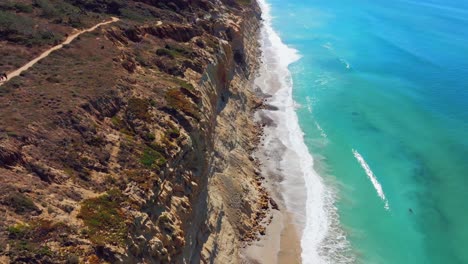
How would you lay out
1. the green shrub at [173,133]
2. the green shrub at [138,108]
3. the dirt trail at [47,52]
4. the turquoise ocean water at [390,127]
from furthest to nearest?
the turquoise ocean water at [390,127] → the green shrub at [138,108] → the green shrub at [173,133] → the dirt trail at [47,52]

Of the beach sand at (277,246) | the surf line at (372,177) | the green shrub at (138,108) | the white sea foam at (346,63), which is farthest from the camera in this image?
the white sea foam at (346,63)

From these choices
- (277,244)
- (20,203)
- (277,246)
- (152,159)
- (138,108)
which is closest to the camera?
(20,203)

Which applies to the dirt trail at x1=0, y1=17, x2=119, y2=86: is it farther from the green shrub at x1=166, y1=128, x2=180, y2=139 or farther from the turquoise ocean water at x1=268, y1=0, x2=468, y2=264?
the turquoise ocean water at x1=268, y1=0, x2=468, y2=264

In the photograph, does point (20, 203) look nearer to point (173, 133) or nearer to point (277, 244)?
point (173, 133)

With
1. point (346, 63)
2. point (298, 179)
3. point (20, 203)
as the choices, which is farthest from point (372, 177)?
point (346, 63)

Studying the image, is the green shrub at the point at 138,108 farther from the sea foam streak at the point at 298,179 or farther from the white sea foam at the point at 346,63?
the white sea foam at the point at 346,63

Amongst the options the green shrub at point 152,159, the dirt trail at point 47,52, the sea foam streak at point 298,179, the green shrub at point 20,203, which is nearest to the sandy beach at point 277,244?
the sea foam streak at point 298,179

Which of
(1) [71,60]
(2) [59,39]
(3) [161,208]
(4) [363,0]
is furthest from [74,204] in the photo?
(4) [363,0]

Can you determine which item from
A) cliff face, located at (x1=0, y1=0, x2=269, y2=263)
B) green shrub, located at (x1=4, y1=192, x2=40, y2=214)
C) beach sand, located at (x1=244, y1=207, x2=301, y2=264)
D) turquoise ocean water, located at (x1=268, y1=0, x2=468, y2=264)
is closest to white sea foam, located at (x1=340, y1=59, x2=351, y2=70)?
turquoise ocean water, located at (x1=268, y1=0, x2=468, y2=264)
